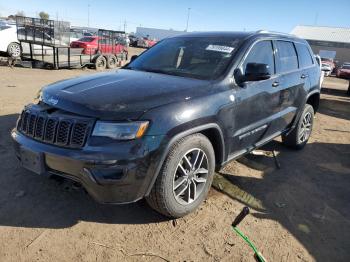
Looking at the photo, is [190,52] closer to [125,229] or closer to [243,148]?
[243,148]

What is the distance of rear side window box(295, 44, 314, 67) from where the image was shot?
5.26m

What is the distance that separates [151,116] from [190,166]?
0.71m

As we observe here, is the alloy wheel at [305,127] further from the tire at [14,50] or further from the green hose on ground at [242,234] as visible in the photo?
the tire at [14,50]

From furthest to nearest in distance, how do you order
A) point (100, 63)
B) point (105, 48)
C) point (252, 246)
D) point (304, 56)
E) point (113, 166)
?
point (105, 48), point (100, 63), point (304, 56), point (252, 246), point (113, 166)

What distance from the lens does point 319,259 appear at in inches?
116

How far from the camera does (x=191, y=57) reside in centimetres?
402

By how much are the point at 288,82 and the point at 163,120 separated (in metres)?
2.52

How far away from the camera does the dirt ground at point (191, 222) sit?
2867mm

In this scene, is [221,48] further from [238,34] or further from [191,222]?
[191,222]

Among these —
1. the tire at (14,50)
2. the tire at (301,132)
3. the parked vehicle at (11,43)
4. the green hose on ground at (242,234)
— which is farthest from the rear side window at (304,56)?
the tire at (14,50)

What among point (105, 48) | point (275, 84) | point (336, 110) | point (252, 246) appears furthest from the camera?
point (105, 48)

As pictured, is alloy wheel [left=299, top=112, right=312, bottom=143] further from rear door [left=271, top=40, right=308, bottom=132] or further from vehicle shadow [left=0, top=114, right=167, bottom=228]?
vehicle shadow [left=0, top=114, right=167, bottom=228]

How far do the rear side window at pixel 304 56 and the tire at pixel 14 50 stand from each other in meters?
13.4

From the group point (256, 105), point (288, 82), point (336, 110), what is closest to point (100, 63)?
point (336, 110)
